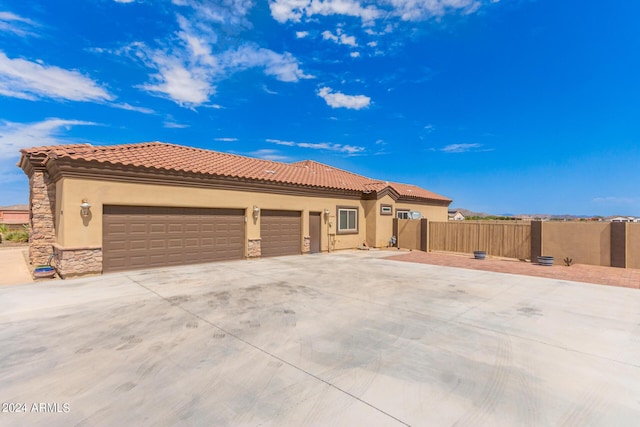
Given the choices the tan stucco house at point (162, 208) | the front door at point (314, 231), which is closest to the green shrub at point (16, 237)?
the tan stucco house at point (162, 208)

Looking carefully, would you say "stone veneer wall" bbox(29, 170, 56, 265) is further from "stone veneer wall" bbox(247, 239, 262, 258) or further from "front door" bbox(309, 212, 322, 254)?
"front door" bbox(309, 212, 322, 254)

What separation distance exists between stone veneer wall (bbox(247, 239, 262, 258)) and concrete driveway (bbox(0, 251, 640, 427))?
5.87m

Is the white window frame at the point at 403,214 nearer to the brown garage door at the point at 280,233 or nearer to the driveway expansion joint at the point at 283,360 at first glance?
the brown garage door at the point at 280,233

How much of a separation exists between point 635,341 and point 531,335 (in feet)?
5.36

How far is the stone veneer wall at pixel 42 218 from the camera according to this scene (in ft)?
39.4

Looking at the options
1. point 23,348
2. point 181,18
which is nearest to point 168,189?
point 23,348

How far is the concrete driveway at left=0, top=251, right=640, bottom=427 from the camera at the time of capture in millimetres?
3164

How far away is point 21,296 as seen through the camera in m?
7.66

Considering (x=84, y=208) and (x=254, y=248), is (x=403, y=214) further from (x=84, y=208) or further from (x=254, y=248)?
(x=84, y=208)

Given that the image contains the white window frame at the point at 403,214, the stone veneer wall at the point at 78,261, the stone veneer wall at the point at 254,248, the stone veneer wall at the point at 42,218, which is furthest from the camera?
the white window frame at the point at 403,214

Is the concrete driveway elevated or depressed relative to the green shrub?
depressed

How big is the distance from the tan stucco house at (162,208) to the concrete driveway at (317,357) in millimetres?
2730

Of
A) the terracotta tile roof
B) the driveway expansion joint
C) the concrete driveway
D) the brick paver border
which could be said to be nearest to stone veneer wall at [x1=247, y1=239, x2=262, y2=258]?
the terracotta tile roof

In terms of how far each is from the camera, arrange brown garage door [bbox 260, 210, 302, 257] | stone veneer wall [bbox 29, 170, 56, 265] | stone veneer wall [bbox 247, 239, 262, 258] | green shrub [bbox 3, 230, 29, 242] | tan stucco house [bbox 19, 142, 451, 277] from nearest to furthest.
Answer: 1. tan stucco house [bbox 19, 142, 451, 277]
2. stone veneer wall [bbox 29, 170, 56, 265]
3. stone veneer wall [bbox 247, 239, 262, 258]
4. brown garage door [bbox 260, 210, 302, 257]
5. green shrub [bbox 3, 230, 29, 242]
